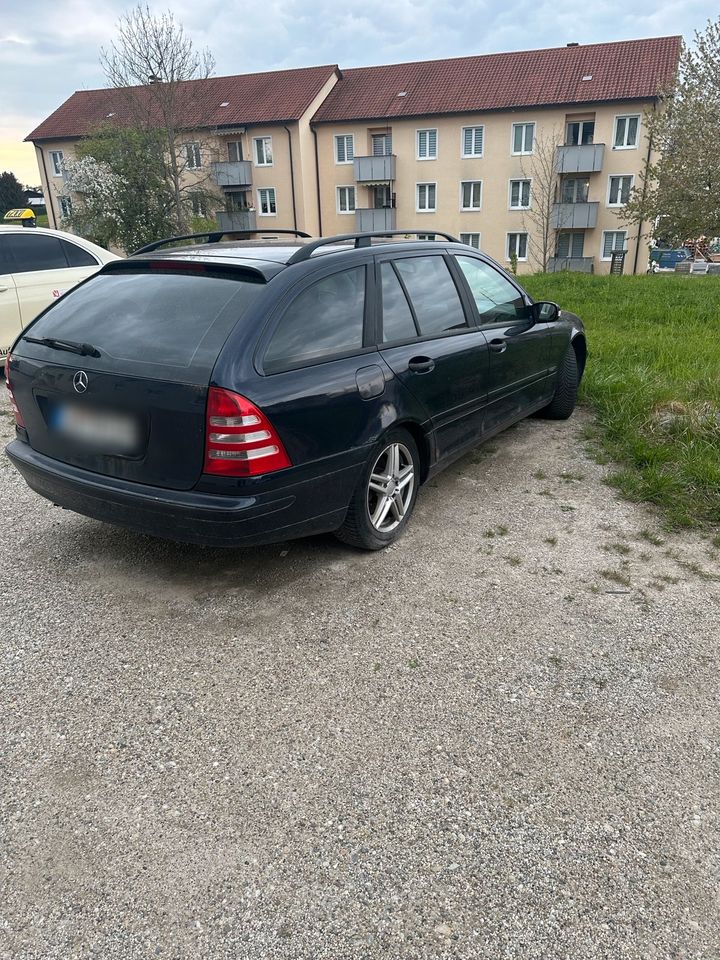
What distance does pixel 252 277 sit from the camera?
3.44 meters

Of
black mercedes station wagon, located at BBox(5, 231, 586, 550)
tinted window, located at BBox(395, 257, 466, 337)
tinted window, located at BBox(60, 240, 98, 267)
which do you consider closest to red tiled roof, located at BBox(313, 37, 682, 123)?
tinted window, located at BBox(60, 240, 98, 267)

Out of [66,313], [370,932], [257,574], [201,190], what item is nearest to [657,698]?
[370,932]

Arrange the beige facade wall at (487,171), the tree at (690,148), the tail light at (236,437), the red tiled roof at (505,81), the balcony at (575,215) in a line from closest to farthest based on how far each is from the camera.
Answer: the tail light at (236,437) → the tree at (690,148) → the red tiled roof at (505,81) → the beige facade wall at (487,171) → the balcony at (575,215)

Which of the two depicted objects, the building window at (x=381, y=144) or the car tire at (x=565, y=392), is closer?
the car tire at (x=565, y=392)

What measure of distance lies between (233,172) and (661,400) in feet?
139

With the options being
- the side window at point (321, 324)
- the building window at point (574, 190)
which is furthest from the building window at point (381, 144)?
the side window at point (321, 324)

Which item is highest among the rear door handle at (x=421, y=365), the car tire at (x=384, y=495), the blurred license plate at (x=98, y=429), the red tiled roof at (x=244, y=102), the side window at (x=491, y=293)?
the red tiled roof at (x=244, y=102)

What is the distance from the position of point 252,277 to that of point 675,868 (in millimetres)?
2873

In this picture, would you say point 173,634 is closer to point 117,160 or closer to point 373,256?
point 373,256

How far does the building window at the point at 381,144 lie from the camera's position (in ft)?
137

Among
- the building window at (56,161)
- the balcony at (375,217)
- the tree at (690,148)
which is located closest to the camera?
the tree at (690,148)

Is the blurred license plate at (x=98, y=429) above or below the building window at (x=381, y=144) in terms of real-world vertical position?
below

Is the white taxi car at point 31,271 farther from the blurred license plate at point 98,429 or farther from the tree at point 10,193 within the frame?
the tree at point 10,193

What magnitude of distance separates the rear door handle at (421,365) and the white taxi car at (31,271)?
17.6 feet
